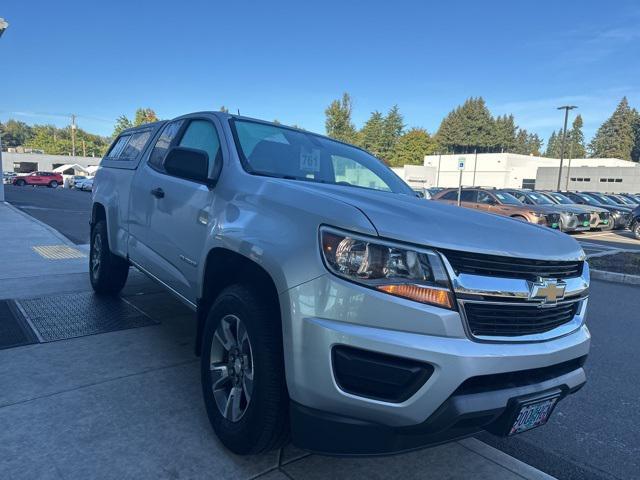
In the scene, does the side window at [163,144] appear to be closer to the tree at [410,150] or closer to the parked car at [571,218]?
the parked car at [571,218]

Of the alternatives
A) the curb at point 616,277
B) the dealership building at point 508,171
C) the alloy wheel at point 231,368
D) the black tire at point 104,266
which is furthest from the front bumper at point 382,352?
the dealership building at point 508,171

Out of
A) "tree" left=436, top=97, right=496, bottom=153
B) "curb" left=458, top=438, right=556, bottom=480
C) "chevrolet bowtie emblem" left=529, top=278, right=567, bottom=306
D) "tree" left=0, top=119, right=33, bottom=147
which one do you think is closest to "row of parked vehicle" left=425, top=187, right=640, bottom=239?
"curb" left=458, top=438, right=556, bottom=480

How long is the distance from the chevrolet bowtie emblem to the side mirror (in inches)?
76.1

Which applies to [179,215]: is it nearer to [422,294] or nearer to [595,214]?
[422,294]

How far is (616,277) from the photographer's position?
8547mm

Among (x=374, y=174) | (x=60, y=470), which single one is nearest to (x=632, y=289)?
(x=374, y=174)

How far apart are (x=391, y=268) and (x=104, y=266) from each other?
4.15 metres

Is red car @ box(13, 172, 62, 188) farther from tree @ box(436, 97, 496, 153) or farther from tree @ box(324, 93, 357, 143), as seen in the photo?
tree @ box(436, 97, 496, 153)

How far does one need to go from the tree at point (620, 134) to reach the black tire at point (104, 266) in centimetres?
12301

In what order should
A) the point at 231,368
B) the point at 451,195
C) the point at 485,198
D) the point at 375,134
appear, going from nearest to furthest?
the point at 231,368 < the point at 485,198 < the point at 451,195 < the point at 375,134

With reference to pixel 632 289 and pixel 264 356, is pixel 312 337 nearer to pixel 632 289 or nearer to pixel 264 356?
pixel 264 356

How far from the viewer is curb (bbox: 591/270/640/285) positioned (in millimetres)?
8359

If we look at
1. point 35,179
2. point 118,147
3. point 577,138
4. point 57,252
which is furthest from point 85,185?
point 577,138

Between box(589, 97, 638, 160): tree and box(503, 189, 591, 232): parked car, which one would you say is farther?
box(589, 97, 638, 160): tree
